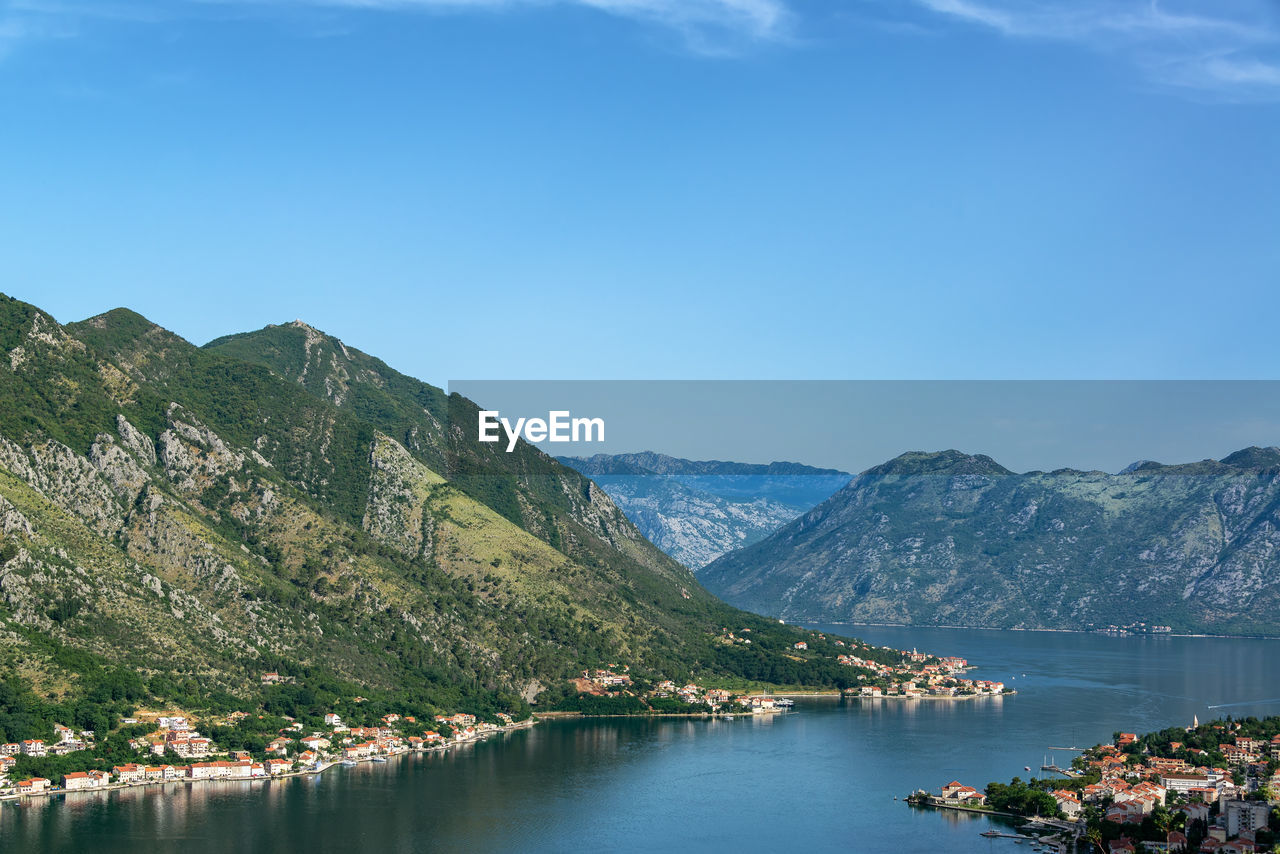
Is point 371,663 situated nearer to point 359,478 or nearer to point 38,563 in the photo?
point 38,563

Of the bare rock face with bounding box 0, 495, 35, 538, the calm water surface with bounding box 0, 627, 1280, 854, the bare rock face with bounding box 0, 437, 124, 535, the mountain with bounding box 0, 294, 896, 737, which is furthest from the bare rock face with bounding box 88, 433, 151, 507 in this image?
the calm water surface with bounding box 0, 627, 1280, 854

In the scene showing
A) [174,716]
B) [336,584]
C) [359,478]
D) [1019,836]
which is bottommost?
[1019,836]

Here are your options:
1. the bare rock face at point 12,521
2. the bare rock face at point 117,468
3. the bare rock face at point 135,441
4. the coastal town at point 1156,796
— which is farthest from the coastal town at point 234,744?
the coastal town at point 1156,796

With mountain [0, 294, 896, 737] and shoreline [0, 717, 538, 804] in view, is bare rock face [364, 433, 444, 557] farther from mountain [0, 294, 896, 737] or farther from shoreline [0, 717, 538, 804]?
shoreline [0, 717, 538, 804]

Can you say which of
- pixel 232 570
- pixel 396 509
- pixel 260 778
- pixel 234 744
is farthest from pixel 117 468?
pixel 260 778

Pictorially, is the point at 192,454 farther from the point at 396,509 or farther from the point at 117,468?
the point at 396,509

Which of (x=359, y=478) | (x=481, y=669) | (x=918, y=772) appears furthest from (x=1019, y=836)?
(x=359, y=478)
